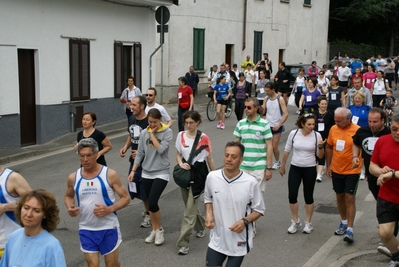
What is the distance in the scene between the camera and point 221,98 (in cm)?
1798

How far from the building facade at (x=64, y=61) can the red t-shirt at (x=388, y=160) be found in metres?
9.69

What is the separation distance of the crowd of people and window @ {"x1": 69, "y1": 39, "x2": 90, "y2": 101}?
6.32m

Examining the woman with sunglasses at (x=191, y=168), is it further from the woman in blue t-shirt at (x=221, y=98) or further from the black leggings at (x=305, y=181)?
the woman in blue t-shirt at (x=221, y=98)

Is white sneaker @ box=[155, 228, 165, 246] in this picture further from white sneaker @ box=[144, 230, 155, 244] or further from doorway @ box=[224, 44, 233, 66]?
doorway @ box=[224, 44, 233, 66]

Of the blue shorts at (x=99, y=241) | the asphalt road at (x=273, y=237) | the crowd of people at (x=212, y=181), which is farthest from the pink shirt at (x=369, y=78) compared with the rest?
the blue shorts at (x=99, y=241)

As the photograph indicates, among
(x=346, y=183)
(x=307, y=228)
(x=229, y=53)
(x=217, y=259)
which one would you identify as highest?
(x=229, y=53)

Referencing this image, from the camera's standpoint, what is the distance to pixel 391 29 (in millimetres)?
50625

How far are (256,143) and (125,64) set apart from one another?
39.1 feet

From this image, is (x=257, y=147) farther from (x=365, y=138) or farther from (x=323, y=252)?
(x=323, y=252)

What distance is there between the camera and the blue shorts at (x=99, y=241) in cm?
563

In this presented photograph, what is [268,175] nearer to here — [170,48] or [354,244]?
[354,244]

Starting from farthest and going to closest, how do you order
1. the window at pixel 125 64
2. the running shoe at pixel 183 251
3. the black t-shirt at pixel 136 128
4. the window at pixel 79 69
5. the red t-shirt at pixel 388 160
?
the window at pixel 125 64 → the window at pixel 79 69 → the black t-shirt at pixel 136 128 → the running shoe at pixel 183 251 → the red t-shirt at pixel 388 160

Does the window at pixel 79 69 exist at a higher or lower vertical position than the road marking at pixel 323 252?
higher

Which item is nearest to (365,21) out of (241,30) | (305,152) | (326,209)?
(241,30)
